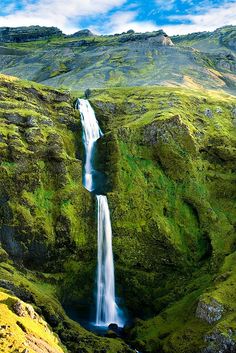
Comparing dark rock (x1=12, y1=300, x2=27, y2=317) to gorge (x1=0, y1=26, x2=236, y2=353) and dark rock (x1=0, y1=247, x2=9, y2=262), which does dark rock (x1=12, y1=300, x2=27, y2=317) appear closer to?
gorge (x1=0, y1=26, x2=236, y2=353)

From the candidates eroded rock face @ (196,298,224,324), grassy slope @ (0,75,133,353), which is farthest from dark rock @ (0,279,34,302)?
eroded rock face @ (196,298,224,324)

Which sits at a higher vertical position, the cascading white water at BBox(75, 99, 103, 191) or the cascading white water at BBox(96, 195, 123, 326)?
the cascading white water at BBox(75, 99, 103, 191)

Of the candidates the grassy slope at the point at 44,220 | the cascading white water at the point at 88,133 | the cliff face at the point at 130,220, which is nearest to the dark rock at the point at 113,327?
the cliff face at the point at 130,220

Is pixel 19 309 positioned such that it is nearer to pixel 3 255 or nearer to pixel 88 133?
pixel 3 255

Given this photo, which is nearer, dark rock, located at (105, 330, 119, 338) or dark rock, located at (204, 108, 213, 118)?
dark rock, located at (105, 330, 119, 338)

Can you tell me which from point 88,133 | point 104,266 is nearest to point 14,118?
point 88,133

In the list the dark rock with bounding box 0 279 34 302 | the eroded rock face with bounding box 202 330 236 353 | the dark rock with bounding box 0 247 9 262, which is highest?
the dark rock with bounding box 0 247 9 262

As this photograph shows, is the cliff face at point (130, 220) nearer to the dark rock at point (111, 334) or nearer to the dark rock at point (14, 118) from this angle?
the dark rock at point (14, 118)
